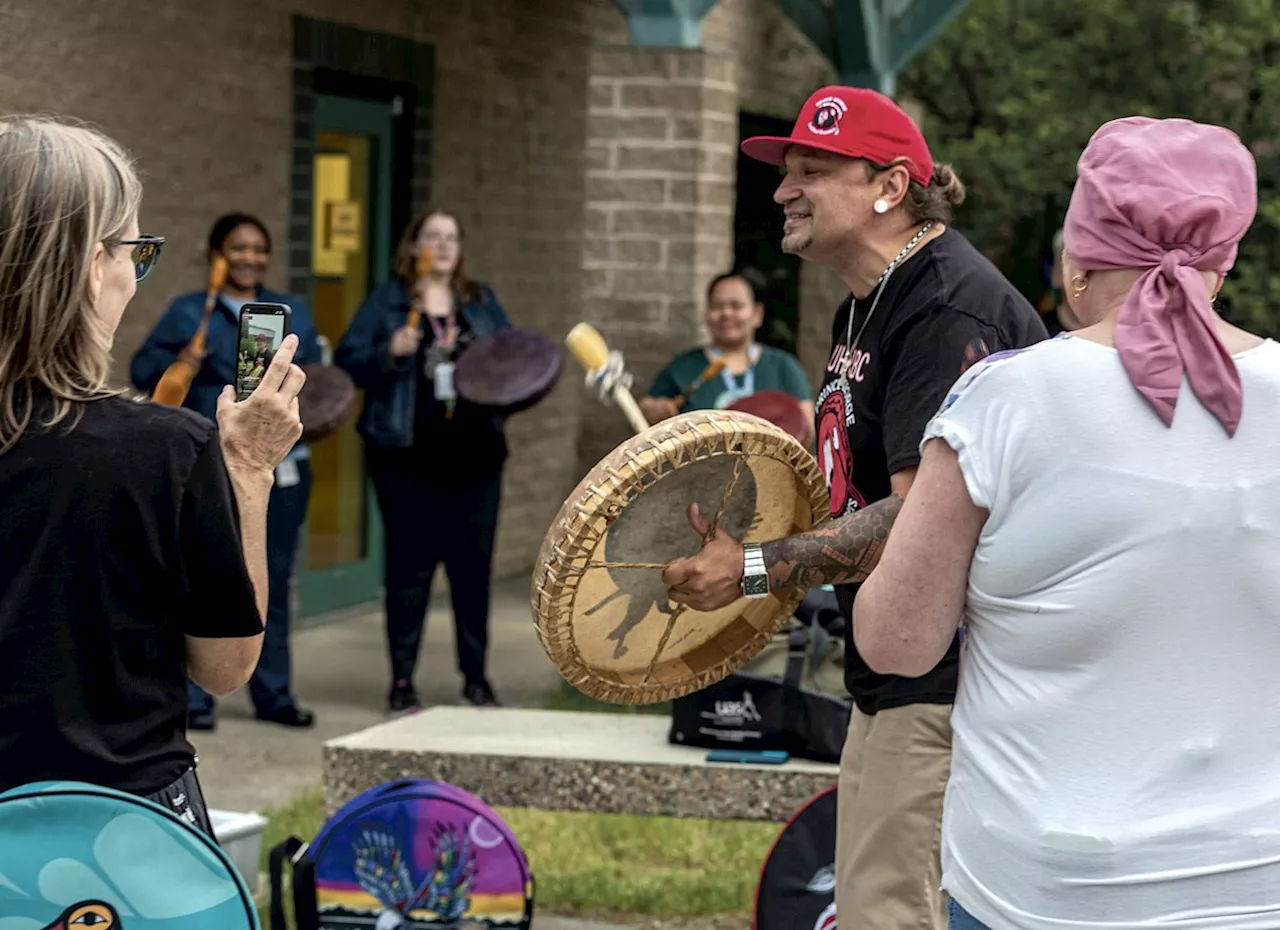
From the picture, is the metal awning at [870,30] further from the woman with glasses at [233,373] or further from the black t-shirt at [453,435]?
the woman with glasses at [233,373]

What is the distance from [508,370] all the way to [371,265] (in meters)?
2.64

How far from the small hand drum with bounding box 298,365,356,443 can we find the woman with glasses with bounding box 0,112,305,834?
4122 mm

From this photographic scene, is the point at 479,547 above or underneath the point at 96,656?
underneath

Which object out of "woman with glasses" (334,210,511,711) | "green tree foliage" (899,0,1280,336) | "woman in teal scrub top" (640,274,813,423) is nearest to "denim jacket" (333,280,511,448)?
"woman with glasses" (334,210,511,711)

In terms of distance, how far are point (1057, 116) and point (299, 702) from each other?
9.12 m

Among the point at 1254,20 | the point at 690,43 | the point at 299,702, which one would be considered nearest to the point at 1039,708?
the point at 299,702

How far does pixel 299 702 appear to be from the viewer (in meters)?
7.80

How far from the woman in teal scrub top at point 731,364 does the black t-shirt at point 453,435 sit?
0.59 m

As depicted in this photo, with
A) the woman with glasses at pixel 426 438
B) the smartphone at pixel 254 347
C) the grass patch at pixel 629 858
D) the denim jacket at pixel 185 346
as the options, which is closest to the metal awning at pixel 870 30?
the woman with glasses at pixel 426 438

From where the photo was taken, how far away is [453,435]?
7234 millimetres

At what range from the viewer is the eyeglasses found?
254cm

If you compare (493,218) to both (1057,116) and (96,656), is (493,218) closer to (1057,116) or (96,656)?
(1057,116)

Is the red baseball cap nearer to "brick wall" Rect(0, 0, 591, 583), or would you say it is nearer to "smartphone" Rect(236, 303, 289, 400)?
"smartphone" Rect(236, 303, 289, 400)

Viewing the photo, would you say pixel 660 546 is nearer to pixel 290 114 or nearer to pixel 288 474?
pixel 288 474
